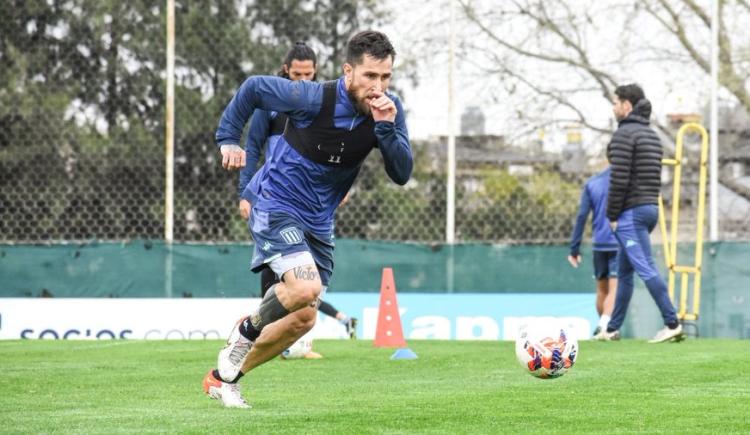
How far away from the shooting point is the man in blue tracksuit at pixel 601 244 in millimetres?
13562

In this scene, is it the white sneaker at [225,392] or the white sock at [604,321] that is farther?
the white sock at [604,321]

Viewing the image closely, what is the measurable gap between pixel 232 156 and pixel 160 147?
9547mm

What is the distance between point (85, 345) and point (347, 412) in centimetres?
657

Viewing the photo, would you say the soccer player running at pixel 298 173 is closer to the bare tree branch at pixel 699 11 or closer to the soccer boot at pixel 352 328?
the soccer boot at pixel 352 328

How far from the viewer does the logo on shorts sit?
659 cm

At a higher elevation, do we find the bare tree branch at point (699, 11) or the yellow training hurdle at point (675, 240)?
the bare tree branch at point (699, 11)

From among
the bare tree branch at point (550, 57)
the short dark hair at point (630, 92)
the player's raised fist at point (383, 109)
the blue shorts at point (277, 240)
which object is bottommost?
the blue shorts at point (277, 240)

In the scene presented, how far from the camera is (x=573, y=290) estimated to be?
50.9 ft

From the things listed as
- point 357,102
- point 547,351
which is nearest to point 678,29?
point 547,351

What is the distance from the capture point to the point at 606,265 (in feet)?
44.5

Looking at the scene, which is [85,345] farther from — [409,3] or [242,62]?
[409,3]

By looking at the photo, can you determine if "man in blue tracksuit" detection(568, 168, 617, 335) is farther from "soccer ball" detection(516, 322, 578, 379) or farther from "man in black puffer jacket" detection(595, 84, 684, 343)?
"soccer ball" detection(516, 322, 578, 379)

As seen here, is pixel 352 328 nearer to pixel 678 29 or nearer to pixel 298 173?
pixel 678 29

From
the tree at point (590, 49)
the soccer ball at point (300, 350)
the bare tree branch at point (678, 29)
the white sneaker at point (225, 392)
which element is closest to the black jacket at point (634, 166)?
the soccer ball at point (300, 350)
